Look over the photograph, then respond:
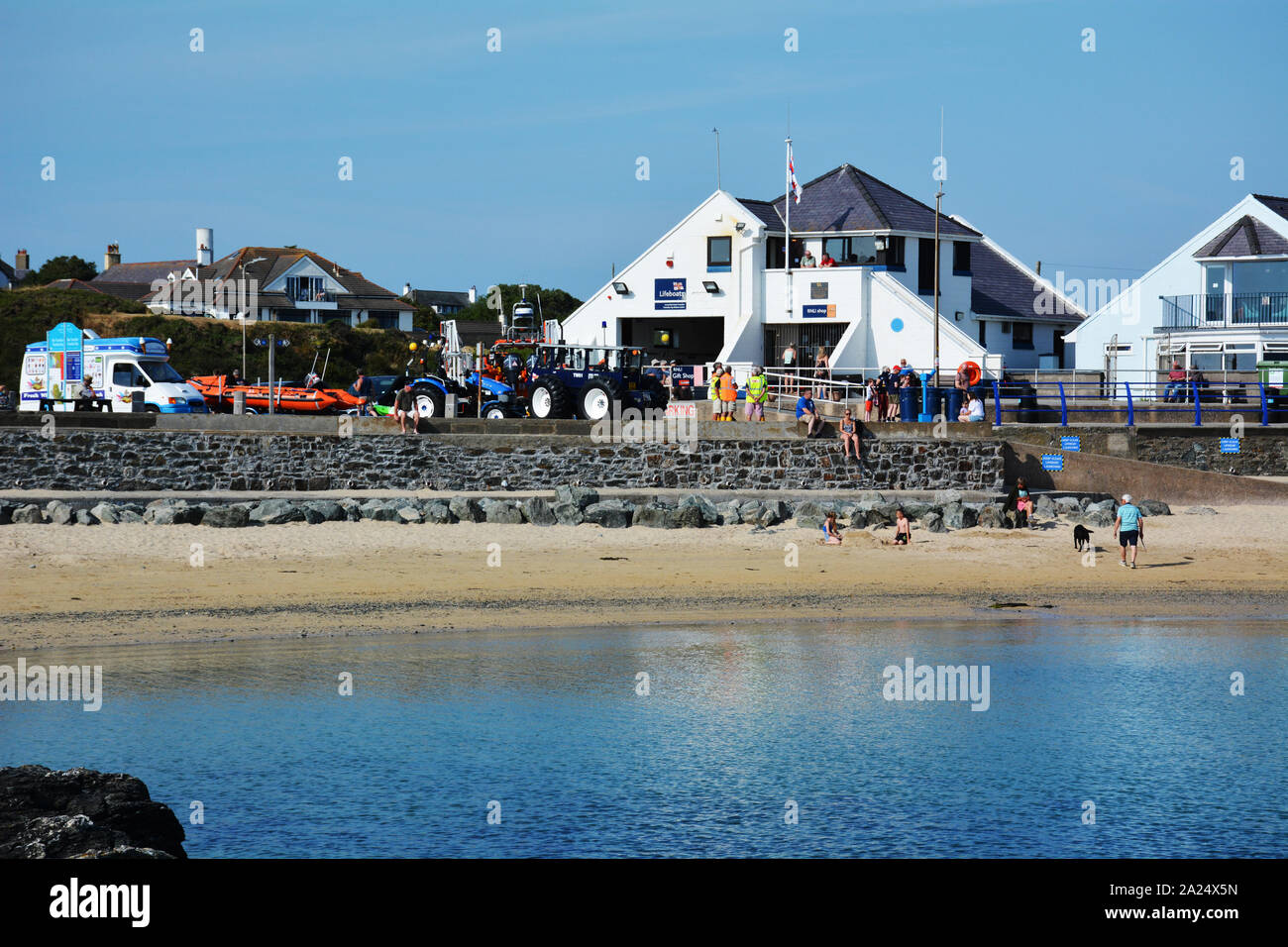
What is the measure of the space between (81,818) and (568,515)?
1546 cm

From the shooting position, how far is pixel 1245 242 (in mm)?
42875

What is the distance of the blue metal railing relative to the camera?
99.1 feet

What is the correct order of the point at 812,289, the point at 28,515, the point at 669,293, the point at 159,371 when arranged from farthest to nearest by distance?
the point at 669,293, the point at 812,289, the point at 159,371, the point at 28,515

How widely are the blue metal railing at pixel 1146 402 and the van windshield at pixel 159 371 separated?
64.3ft

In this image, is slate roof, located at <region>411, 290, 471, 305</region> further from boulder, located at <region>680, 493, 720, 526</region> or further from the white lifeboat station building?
boulder, located at <region>680, 493, 720, 526</region>

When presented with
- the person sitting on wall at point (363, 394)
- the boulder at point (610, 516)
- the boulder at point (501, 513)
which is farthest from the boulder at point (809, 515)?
the person sitting on wall at point (363, 394)

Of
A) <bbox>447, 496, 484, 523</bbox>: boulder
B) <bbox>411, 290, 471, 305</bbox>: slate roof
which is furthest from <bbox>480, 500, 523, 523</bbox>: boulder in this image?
<bbox>411, 290, 471, 305</bbox>: slate roof

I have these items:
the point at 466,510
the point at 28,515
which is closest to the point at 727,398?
the point at 466,510

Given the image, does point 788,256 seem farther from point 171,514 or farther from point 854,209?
point 171,514

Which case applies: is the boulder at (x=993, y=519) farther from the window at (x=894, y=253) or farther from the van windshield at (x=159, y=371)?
the window at (x=894, y=253)

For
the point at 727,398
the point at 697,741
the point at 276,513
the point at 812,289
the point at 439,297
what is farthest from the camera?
the point at 439,297
